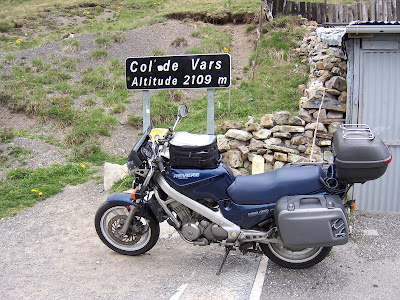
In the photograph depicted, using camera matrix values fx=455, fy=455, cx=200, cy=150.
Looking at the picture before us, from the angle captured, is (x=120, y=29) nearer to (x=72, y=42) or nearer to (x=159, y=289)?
(x=72, y=42)

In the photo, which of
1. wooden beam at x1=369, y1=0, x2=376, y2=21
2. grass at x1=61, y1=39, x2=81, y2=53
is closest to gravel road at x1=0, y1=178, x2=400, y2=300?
wooden beam at x1=369, y1=0, x2=376, y2=21

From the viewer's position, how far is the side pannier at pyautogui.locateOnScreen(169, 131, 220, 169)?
4527 mm

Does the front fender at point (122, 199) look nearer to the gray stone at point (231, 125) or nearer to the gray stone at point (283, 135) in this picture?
the gray stone at point (283, 135)

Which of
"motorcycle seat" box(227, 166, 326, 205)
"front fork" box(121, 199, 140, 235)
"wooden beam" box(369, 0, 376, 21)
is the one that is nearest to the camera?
"motorcycle seat" box(227, 166, 326, 205)

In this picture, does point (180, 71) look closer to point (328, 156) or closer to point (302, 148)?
point (302, 148)

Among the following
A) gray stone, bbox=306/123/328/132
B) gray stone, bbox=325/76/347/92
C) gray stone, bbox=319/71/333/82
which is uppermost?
gray stone, bbox=319/71/333/82

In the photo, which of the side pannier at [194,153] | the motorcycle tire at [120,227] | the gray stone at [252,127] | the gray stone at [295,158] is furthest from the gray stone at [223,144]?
the side pannier at [194,153]

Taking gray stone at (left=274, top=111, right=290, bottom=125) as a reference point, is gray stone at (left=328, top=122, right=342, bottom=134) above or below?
below

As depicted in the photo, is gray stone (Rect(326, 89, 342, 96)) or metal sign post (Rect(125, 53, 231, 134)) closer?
metal sign post (Rect(125, 53, 231, 134))

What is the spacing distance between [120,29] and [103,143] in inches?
394

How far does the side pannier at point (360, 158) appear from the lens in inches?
163

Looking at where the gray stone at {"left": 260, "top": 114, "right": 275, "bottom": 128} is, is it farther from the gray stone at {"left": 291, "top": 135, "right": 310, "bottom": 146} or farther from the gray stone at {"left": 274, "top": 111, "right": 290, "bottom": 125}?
the gray stone at {"left": 291, "top": 135, "right": 310, "bottom": 146}

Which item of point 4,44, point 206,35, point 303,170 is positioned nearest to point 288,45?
point 206,35

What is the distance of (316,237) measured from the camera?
4.21 metres
